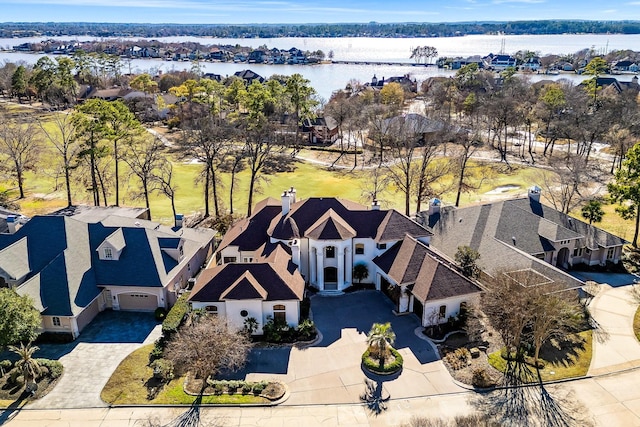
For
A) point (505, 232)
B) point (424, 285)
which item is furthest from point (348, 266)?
point (505, 232)

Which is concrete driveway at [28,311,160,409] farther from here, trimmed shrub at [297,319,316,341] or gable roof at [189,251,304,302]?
trimmed shrub at [297,319,316,341]

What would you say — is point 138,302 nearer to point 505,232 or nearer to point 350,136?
point 505,232

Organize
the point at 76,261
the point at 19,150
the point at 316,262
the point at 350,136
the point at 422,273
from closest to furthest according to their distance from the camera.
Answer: the point at 422,273 → the point at 76,261 → the point at 316,262 → the point at 19,150 → the point at 350,136

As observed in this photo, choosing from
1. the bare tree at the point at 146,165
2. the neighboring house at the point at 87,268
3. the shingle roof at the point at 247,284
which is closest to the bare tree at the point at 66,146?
the bare tree at the point at 146,165

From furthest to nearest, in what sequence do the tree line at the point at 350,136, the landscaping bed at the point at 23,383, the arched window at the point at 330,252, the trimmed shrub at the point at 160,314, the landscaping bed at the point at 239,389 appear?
the tree line at the point at 350,136, the arched window at the point at 330,252, the trimmed shrub at the point at 160,314, the landscaping bed at the point at 239,389, the landscaping bed at the point at 23,383

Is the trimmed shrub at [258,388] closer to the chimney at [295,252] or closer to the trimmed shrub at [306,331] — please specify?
the trimmed shrub at [306,331]
